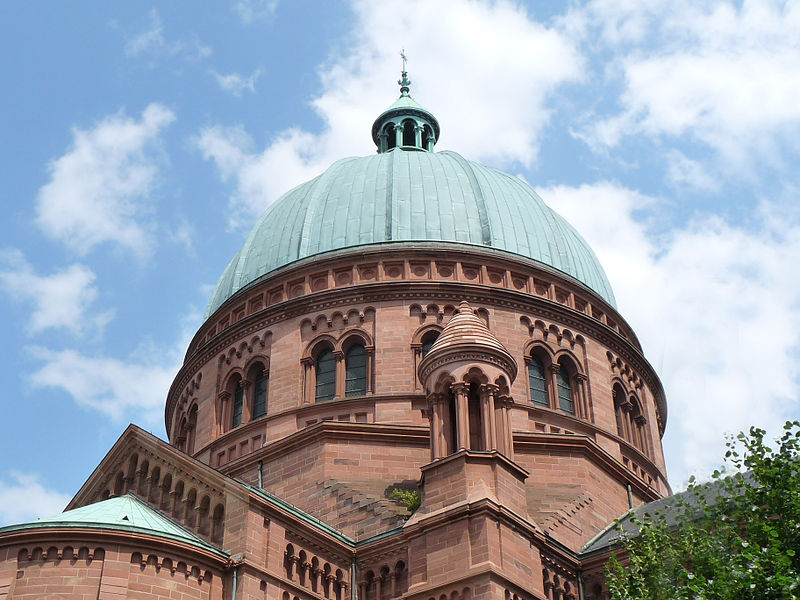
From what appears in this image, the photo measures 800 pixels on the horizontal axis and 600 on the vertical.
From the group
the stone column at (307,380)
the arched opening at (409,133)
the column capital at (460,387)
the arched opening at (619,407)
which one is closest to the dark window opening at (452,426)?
the column capital at (460,387)

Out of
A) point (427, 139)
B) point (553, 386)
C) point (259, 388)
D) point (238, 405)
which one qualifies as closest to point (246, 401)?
point (259, 388)

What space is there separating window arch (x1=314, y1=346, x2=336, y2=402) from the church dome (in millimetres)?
4189

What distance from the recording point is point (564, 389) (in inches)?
1476

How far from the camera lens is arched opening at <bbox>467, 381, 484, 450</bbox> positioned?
92.3ft

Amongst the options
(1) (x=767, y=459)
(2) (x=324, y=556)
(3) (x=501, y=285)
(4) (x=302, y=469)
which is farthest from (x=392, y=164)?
(1) (x=767, y=459)

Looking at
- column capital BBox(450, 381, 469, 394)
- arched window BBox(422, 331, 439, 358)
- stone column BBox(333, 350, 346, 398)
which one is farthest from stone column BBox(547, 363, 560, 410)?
column capital BBox(450, 381, 469, 394)

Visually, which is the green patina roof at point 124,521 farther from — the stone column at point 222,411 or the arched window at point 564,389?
the arched window at point 564,389

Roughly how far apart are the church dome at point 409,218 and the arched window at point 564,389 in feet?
13.6

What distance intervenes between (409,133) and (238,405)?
1611 centimetres

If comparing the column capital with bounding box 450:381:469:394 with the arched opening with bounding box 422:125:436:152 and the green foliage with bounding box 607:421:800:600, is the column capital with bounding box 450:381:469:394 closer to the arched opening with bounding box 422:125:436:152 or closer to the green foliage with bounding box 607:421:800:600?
the green foliage with bounding box 607:421:800:600

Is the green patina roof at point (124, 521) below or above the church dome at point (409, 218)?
below

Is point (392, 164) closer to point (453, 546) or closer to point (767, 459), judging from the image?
point (453, 546)

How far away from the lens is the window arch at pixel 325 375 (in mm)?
36000

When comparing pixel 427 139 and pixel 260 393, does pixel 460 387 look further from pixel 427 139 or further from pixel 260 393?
pixel 427 139
